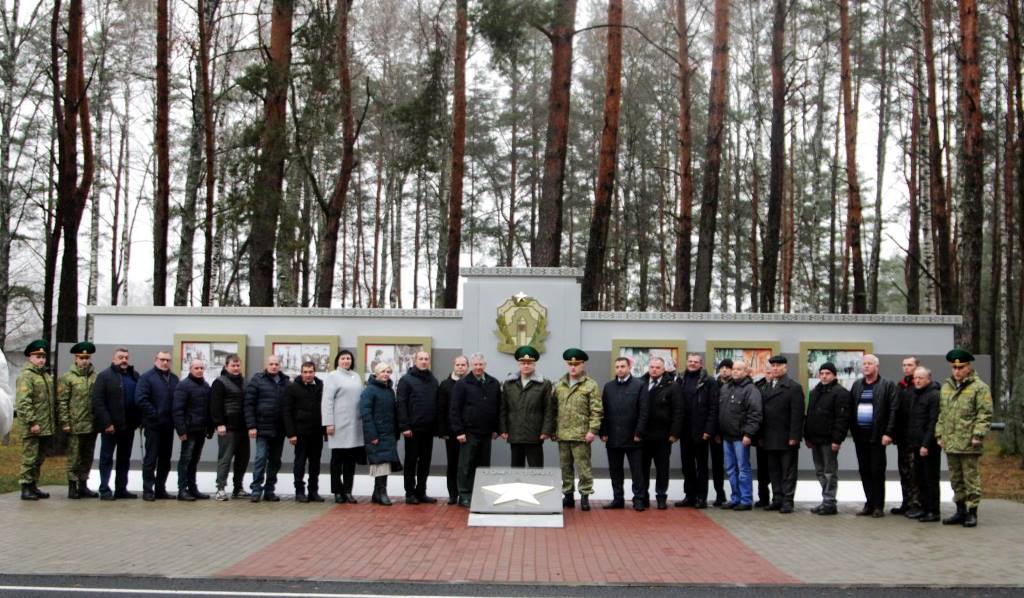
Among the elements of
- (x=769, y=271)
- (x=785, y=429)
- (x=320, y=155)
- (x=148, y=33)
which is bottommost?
(x=785, y=429)

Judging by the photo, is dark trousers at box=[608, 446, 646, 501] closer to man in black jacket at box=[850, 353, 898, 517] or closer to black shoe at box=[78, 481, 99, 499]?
man in black jacket at box=[850, 353, 898, 517]

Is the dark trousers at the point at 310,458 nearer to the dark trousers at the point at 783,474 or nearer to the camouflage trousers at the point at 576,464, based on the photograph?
the camouflage trousers at the point at 576,464

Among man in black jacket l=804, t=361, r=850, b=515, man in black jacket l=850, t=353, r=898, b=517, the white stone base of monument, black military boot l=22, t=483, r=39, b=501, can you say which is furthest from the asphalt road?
black military boot l=22, t=483, r=39, b=501

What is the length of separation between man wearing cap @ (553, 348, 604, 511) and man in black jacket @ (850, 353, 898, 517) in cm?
304

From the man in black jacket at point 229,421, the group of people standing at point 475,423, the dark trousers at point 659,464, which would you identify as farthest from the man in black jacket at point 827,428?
the man in black jacket at point 229,421

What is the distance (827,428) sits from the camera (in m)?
11.6

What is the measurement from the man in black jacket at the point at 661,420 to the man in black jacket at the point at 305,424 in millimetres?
4021

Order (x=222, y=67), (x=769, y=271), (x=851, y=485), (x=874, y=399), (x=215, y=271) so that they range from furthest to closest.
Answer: (x=215, y=271) → (x=222, y=67) → (x=769, y=271) → (x=851, y=485) → (x=874, y=399)

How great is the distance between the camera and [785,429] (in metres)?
11.7

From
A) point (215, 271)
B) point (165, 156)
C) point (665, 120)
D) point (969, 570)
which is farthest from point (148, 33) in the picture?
point (969, 570)

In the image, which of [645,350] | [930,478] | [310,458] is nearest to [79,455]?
[310,458]

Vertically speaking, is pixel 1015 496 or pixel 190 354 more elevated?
pixel 190 354

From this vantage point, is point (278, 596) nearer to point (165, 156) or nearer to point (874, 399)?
point (874, 399)

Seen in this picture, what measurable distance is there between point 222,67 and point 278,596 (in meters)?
27.9
